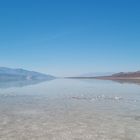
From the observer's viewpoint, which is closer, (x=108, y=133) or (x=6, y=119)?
(x=108, y=133)

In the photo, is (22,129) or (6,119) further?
(6,119)

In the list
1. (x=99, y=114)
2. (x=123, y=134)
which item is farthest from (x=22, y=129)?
(x=99, y=114)

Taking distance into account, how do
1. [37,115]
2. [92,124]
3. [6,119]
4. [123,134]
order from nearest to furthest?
1. [123,134]
2. [92,124]
3. [6,119]
4. [37,115]

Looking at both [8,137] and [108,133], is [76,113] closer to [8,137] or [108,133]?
[108,133]

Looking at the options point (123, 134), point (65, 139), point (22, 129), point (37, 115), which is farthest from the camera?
point (37, 115)

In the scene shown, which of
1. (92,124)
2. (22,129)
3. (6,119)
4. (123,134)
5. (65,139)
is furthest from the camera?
(6,119)

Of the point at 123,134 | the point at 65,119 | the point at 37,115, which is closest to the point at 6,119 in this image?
the point at 37,115

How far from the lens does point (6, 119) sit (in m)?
9.23

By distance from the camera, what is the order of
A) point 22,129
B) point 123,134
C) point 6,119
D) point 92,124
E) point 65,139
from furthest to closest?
point 6,119, point 92,124, point 22,129, point 123,134, point 65,139

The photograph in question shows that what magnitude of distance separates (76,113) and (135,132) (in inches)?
138

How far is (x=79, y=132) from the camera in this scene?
738cm

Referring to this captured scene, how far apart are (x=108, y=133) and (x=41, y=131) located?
183cm

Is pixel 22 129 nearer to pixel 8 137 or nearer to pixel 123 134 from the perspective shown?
pixel 8 137

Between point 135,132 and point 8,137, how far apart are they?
3397mm
